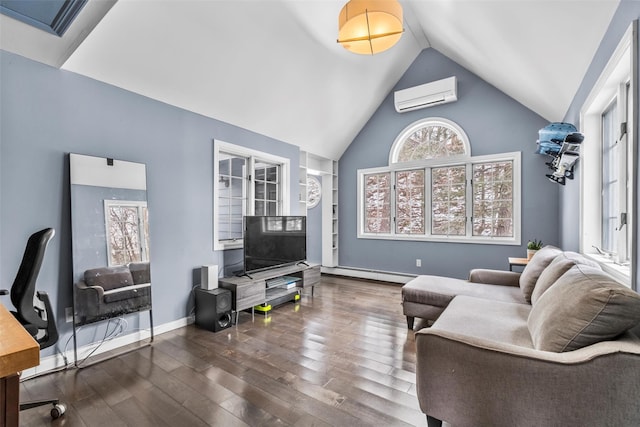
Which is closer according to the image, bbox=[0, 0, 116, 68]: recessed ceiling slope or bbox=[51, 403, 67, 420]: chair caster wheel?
bbox=[51, 403, 67, 420]: chair caster wheel

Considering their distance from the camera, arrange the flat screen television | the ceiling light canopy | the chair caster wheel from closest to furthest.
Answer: the chair caster wheel → the ceiling light canopy → the flat screen television

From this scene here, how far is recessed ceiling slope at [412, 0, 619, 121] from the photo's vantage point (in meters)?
1.98

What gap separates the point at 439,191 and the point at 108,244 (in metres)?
4.55

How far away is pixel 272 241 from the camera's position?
12.2ft

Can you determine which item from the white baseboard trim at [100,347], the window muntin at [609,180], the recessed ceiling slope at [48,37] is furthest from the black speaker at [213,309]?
the window muntin at [609,180]

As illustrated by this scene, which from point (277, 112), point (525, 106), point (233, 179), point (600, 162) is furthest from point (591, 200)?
point (233, 179)

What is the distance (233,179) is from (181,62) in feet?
4.95

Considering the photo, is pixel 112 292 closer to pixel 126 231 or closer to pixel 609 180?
pixel 126 231

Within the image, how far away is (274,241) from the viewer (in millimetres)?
3746

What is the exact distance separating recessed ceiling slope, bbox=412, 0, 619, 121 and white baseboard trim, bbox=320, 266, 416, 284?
315 centimetres

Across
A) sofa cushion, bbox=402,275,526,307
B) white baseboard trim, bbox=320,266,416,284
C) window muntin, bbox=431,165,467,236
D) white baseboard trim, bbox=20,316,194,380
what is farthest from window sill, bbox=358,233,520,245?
white baseboard trim, bbox=20,316,194,380

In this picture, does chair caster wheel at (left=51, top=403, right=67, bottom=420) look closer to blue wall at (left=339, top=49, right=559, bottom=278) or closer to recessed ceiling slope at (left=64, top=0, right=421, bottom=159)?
recessed ceiling slope at (left=64, top=0, right=421, bottom=159)

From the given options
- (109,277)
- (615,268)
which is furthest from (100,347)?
(615,268)

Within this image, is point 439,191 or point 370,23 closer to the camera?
point 370,23
